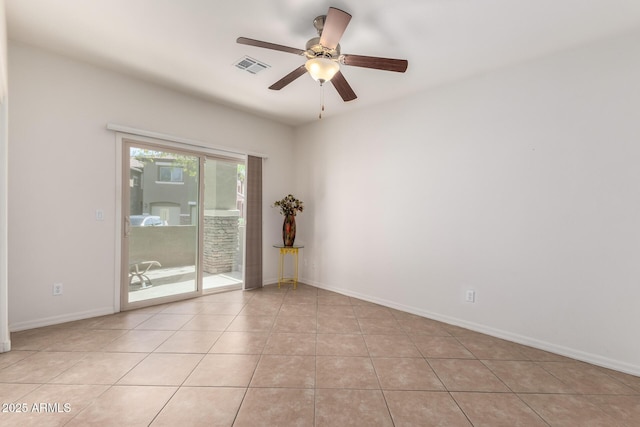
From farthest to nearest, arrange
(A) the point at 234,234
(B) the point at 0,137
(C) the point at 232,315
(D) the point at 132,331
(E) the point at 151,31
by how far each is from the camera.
A: 1. (A) the point at 234,234
2. (C) the point at 232,315
3. (D) the point at 132,331
4. (E) the point at 151,31
5. (B) the point at 0,137

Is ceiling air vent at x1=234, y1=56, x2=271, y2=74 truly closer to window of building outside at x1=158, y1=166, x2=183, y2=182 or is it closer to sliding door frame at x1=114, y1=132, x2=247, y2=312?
sliding door frame at x1=114, y1=132, x2=247, y2=312

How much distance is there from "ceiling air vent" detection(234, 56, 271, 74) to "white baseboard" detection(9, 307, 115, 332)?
310 centimetres

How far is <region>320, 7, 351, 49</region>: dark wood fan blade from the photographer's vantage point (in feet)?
5.85

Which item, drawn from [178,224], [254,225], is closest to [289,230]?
[254,225]

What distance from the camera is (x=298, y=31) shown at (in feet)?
7.97

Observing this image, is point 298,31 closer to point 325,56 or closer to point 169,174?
point 325,56

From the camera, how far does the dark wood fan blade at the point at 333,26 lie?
178cm

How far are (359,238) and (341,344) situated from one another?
1.79m

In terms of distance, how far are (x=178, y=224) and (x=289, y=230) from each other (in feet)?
5.30

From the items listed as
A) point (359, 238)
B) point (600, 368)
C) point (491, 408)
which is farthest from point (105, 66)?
point (600, 368)

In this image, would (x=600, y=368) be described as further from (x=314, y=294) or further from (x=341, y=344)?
(x=314, y=294)

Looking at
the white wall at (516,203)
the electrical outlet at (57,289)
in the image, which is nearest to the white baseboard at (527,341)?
the white wall at (516,203)

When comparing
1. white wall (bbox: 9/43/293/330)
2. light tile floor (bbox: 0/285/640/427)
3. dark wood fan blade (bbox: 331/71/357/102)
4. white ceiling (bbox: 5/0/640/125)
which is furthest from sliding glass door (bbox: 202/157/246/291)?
dark wood fan blade (bbox: 331/71/357/102)

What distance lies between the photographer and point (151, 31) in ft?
8.20
